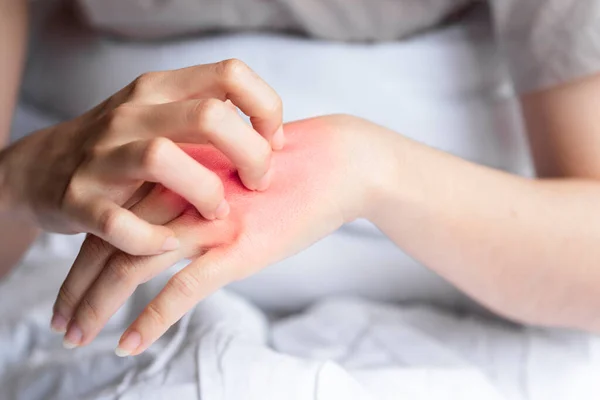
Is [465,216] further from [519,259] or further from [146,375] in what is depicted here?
[146,375]

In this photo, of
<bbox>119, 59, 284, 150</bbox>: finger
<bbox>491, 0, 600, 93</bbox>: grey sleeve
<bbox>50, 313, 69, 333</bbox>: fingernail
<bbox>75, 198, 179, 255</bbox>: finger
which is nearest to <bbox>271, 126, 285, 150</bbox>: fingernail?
<bbox>119, 59, 284, 150</bbox>: finger

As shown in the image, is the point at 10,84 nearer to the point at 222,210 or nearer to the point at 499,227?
the point at 222,210

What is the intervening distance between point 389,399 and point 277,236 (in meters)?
0.17

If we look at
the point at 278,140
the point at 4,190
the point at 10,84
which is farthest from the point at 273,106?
the point at 10,84

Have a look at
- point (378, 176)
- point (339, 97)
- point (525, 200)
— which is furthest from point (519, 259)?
point (339, 97)

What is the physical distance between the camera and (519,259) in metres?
0.57

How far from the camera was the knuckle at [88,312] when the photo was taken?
0.47 m

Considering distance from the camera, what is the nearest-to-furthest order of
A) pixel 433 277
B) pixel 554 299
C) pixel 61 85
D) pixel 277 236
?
pixel 277 236
pixel 554 299
pixel 433 277
pixel 61 85

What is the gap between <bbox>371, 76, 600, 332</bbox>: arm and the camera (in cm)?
54

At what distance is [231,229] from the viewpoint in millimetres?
463

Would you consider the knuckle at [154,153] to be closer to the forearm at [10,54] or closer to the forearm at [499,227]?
the forearm at [499,227]

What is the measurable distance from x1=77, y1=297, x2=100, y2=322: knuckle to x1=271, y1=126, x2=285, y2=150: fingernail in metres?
0.18

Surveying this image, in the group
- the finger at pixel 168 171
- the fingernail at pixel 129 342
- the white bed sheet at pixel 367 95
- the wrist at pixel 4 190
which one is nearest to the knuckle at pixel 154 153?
the finger at pixel 168 171

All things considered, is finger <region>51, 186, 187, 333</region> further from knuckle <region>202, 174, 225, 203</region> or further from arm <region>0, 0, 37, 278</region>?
arm <region>0, 0, 37, 278</region>
